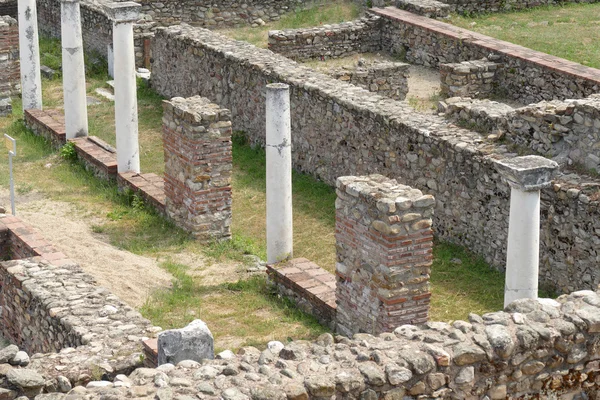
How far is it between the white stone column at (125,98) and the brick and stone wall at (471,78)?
16.9ft

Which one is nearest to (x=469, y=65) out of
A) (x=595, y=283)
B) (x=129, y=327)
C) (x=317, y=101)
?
(x=317, y=101)

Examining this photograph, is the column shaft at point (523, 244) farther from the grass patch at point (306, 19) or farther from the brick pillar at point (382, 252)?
the grass patch at point (306, 19)

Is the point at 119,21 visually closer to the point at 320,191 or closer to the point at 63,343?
the point at 320,191

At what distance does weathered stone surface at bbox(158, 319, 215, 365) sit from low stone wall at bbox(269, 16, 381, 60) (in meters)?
12.2

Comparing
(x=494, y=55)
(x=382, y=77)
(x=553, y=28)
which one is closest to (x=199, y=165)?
(x=382, y=77)

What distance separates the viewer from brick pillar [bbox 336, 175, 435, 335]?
34.4 feet

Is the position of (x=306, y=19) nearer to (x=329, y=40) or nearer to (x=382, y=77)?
(x=329, y=40)

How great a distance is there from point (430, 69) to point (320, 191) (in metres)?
5.84

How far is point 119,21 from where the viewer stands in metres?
15.4

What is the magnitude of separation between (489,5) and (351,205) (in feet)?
43.9

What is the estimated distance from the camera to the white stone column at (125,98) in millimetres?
15531

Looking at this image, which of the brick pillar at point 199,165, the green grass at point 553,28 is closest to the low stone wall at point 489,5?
the green grass at point 553,28

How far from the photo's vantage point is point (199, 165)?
532 inches

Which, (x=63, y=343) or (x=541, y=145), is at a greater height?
(x=541, y=145)
